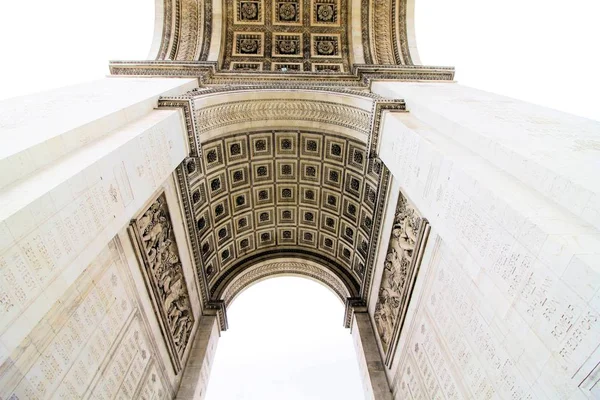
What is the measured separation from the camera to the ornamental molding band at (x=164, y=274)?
7.70m

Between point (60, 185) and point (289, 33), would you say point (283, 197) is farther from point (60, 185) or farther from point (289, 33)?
point (60, 185)

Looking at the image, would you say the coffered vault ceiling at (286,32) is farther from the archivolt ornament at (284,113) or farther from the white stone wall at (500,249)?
the white stone wall at (500,249)

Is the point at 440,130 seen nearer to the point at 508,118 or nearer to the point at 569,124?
the point at 508,118

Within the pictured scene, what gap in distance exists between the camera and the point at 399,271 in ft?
29.6

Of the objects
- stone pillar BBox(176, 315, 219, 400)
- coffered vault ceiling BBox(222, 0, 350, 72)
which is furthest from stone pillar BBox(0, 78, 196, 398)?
coffered vault ceiling BBox(222, 0, 350, 72)

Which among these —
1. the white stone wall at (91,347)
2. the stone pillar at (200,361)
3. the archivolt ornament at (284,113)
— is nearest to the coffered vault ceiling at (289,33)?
Answer: the archivolt ornament at (284,113)

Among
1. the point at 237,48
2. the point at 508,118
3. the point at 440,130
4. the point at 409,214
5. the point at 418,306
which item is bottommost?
the point at 418,306

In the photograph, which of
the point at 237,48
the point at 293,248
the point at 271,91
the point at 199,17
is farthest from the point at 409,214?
the point at 199,17

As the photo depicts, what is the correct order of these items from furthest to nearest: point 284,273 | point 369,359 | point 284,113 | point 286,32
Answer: point 284,273 → point 286,32 → point 284,113 → point 369,359

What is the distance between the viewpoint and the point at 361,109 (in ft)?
31.0

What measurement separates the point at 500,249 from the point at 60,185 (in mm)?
5741

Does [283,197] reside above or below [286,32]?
below

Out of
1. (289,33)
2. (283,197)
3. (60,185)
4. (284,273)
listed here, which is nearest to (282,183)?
(283,197)

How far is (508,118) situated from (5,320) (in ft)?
26.3
